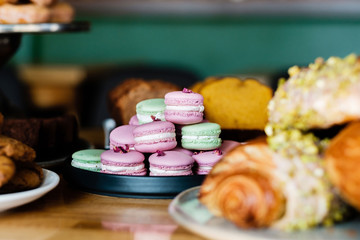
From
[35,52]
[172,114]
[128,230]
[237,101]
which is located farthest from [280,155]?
[35,52]

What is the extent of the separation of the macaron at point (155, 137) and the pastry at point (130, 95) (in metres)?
0.68

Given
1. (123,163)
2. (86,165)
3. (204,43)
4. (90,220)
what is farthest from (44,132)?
(204,43)

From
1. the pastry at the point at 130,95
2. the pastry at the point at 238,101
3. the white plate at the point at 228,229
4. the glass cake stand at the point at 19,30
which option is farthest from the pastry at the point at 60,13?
the white plate at the point at 228,229

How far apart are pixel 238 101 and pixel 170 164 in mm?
554

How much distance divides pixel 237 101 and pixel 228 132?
0.29 meters

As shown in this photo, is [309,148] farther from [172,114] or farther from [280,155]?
[172,114]

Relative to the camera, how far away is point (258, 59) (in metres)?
3.71

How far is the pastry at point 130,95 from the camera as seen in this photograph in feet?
5.73

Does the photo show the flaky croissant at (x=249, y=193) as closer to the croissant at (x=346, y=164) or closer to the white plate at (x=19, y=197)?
the croissant at (x=346, y=164)

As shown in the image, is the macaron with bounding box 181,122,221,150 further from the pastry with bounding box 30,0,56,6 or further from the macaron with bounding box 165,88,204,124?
the pastry with bounding box 30,0,56,6

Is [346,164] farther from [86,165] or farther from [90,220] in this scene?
[86,165]

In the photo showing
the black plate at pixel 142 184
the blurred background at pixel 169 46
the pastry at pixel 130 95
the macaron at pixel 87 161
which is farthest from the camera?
the blurred background at pixel 169 46

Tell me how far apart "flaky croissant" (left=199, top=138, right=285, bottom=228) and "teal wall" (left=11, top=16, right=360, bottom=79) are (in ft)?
9.33

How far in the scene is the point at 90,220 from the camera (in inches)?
34.5
